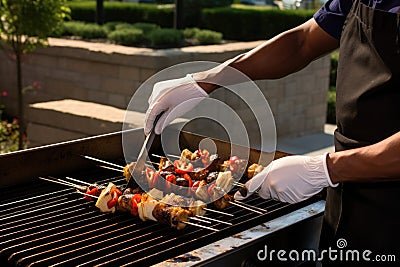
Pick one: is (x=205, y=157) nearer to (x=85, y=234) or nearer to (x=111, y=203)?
(x=111, y=203)

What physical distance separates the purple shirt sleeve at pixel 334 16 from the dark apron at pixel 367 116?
153mm

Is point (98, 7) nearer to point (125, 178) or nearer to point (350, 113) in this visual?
point (125, 178)

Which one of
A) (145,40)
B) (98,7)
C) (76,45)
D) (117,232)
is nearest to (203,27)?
(98,7)

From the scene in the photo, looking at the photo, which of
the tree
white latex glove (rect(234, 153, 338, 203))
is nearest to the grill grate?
white latex glove (rect(234, 153, 338, 203))

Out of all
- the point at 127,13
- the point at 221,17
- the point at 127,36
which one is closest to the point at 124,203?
the point at 127,36

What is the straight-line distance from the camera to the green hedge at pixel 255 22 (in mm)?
12094

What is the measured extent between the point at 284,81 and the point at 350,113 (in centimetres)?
552

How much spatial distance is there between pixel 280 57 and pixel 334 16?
1.10 feet

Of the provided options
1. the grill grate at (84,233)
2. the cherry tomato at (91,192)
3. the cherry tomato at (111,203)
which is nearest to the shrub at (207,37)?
the grill grate at (84,233)

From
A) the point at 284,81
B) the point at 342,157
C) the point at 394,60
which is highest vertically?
the point at 394,60

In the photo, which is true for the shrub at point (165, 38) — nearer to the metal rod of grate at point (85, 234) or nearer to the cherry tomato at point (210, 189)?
the metal rod of grate at point (85, 234)

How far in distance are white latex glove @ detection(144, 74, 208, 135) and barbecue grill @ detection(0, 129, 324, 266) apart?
1.19 feet

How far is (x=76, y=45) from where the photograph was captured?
7.26 metres

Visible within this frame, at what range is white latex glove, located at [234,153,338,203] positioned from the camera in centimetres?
225
